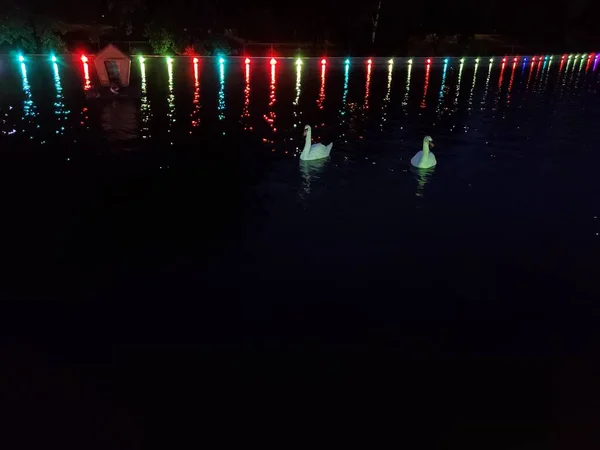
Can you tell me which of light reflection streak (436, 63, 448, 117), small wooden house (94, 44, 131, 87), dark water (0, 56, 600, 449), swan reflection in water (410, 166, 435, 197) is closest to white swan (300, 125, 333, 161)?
dark water (0, 56, 600, 449)

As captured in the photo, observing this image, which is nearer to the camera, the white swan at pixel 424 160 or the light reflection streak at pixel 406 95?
the white swan at pixel 424 160

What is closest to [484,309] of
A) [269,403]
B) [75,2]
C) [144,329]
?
[269,403]

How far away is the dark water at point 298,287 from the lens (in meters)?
5.52

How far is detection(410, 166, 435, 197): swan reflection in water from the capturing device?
38.8 ft

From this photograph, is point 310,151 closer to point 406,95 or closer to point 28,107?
point 28,107

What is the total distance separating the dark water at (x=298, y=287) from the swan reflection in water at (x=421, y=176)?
72 millimetres

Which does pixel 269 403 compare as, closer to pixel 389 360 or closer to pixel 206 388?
pixel 206 388

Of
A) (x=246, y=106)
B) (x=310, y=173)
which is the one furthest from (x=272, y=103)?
(x=310, y=173)

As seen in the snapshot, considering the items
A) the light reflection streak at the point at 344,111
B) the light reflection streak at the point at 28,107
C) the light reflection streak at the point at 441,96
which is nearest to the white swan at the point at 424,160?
the light reflection streak at the point at 344,111

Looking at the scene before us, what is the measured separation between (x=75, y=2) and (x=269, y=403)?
56.1 metres

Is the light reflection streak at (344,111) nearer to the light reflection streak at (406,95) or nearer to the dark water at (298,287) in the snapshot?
the dark water at (298,287)

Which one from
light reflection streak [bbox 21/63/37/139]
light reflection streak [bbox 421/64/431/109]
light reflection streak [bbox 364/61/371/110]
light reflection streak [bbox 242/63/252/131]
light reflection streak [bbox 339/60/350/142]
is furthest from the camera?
light reflection streak [bbox 421/64/431/109]

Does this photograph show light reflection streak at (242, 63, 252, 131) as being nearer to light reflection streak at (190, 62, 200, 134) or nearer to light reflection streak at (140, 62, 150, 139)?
light reflection streak at (190, 62, 200, 134)

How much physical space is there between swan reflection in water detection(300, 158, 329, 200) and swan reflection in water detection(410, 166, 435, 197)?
2437 millimetres
